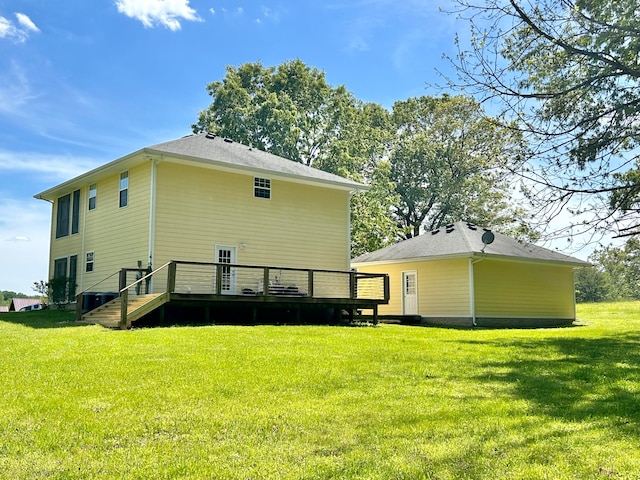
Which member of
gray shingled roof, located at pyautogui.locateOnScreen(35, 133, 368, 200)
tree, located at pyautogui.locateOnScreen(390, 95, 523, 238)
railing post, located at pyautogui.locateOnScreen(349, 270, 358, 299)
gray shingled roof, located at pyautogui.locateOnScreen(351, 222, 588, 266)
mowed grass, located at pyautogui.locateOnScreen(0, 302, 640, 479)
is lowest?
mowed grass, located at pyautogui.locateOnScreen(0, 302, 640, 479)

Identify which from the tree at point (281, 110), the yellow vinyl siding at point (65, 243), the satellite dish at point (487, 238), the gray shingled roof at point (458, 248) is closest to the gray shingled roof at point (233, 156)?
the gray shingled roof at point (458, 248)

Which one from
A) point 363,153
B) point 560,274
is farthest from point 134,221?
point 363,153

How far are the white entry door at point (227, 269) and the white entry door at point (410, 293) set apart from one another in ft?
25.3

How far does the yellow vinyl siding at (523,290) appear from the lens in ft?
65.6

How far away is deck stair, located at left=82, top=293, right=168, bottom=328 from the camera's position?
13.0 meters

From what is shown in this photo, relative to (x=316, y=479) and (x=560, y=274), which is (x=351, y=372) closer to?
(x=316, y=479)

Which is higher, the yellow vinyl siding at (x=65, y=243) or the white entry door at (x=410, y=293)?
the yellow vinyl siding at (x=65, y=243)

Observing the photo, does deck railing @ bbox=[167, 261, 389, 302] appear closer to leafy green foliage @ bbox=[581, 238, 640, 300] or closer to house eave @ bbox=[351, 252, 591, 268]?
house eave @ bbox=[351, 252, 591, 268]

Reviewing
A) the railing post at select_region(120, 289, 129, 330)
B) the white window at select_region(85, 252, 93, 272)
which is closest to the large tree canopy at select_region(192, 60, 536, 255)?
the white window at select_region(85, 252, 93, 272)

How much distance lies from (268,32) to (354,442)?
13979 millimetres

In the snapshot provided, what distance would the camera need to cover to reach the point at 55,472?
13.0 ft

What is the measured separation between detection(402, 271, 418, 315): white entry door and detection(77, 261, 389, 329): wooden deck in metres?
3.57

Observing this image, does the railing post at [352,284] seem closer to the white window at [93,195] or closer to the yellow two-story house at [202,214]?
the yellow two-story house at [202,214]

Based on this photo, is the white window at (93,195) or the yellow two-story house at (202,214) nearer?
the yellow two-story house at (202,214)
